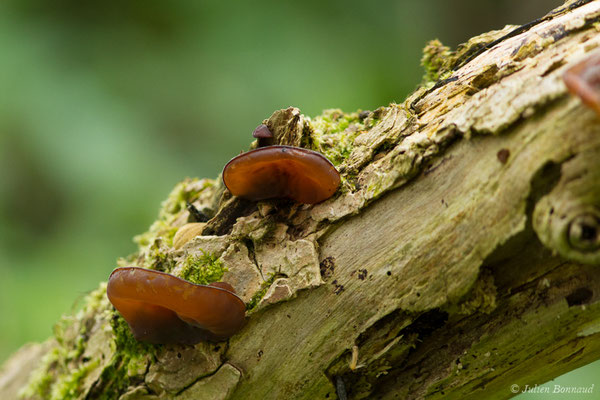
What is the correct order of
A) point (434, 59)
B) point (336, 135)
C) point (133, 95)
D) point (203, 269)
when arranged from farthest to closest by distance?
point (133, 95), point (434, 59), point (336, 135), point (203, 269)

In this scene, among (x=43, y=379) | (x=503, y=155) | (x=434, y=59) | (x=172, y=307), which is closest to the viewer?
(x=503, y=155)

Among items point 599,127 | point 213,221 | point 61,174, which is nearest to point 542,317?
point 599,127

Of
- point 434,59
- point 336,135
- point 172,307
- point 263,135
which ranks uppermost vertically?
point 434,59

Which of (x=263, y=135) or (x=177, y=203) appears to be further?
(x=177, y=203)

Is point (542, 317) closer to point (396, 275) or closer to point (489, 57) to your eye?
point (396, 275)

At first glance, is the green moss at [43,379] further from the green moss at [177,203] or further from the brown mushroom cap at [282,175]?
the brown mushroom cap at [282,175]

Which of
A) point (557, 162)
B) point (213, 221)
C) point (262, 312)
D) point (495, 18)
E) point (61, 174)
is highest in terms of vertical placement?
point (495, 18)

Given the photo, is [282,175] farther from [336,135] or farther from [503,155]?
[503,155]

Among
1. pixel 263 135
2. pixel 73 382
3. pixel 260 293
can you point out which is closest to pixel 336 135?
pixel 263 135
